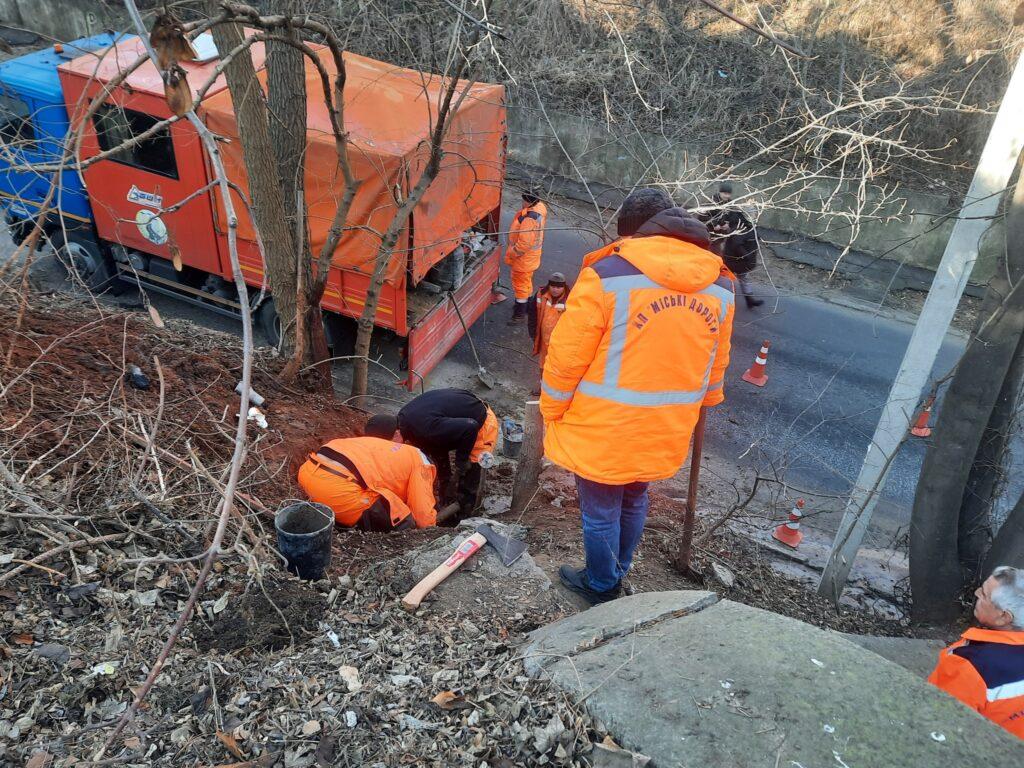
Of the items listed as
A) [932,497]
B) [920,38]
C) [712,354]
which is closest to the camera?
[712,354]

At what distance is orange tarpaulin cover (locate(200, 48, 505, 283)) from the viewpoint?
6.41 meters

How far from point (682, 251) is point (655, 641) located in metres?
1.56

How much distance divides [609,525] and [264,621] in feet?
5.22

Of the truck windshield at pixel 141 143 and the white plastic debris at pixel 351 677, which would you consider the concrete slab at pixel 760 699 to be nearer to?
the white plastic debris at pixel 351 677

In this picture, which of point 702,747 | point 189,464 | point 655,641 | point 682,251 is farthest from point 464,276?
point 702,747

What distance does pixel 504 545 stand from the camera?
12.3 ft

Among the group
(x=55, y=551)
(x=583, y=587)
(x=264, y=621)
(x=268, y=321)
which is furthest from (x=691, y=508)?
(x=268, y=321)

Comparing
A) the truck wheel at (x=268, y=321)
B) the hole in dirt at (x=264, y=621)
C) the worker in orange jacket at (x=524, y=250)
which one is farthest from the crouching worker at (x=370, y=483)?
the worker in orange jacket at (x=524, y=250)

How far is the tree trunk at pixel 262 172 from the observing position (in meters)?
4.75

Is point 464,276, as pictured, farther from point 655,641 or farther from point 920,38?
point 920,38

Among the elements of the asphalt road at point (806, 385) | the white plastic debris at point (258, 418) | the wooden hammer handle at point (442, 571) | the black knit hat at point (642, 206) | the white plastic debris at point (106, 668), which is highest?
the black knit hat at point (642, 206)

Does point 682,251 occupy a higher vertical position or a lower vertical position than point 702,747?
higher

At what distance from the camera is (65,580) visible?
2945 mm

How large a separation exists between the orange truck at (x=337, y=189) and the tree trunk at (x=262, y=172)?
2.32ft
